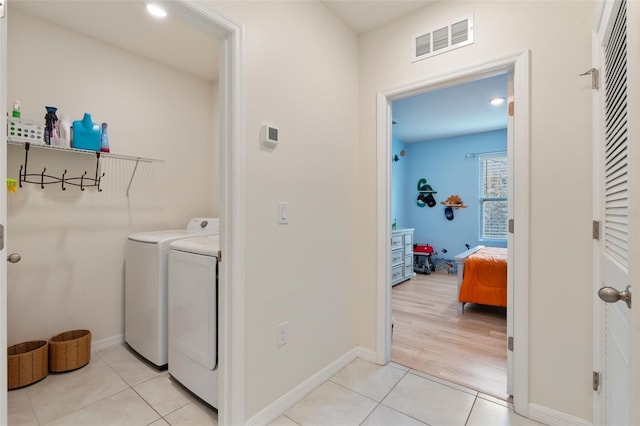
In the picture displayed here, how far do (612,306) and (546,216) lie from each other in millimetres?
642

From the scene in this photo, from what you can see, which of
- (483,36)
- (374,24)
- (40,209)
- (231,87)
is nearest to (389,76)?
(374,24)

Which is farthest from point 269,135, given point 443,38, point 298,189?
point 443,38

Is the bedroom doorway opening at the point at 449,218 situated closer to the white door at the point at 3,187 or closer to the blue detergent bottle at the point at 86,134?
the white door at the point at 3,187

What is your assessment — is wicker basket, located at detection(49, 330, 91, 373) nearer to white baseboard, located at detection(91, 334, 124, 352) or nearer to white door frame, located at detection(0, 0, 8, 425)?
white baseboard, located at detection(91, 334, 124, 352)

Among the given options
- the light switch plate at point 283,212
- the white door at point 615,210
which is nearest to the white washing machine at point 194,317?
the light switch plate at point 283,212

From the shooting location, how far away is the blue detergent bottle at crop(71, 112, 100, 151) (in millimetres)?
2219

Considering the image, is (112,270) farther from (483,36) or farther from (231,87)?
(483,36)

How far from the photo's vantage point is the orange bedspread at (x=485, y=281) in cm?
333

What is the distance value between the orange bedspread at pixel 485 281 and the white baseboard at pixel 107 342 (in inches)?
137

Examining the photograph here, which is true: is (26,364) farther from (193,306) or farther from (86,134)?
(86,134)

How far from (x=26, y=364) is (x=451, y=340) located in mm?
3182

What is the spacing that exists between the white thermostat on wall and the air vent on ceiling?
3.89 ft

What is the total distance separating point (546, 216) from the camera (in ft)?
5.43

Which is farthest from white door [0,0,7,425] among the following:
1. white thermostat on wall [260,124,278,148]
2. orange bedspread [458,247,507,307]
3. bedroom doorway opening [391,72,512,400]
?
orange bedspread [458,247,507,307]
